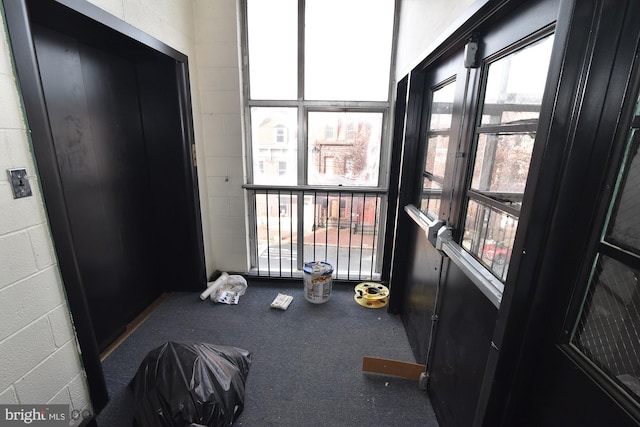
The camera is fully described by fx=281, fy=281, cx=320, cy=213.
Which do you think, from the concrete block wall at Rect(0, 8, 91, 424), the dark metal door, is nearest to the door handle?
the dark metal door

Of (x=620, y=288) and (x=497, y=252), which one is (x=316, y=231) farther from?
(x=620, y=288)

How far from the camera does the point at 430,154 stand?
1.74m

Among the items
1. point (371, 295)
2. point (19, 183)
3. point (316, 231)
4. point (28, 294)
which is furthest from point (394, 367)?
point (19, 183)

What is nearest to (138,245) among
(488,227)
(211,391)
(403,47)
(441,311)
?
(211,391)

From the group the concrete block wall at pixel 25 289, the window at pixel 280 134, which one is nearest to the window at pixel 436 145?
the window at pixel 280 134

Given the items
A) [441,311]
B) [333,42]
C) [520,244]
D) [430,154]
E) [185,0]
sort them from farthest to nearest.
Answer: [333,42] < [185,0] < [430,154] < [441,311] < [520,244]

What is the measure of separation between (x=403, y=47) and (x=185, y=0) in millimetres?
1706

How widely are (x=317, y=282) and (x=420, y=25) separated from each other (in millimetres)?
1989

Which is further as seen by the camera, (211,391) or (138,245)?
(138,245)

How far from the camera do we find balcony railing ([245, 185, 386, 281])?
270 cm

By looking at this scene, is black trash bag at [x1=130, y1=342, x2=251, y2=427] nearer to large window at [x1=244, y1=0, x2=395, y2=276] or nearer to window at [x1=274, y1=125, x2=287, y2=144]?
large window at [x1=244, y1=0, x2=395, y2=276]

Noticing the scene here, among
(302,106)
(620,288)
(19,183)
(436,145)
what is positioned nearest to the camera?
(620,288)

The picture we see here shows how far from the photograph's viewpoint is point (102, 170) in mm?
1837

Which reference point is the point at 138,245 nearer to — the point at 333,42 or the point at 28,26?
the point at 28,26
